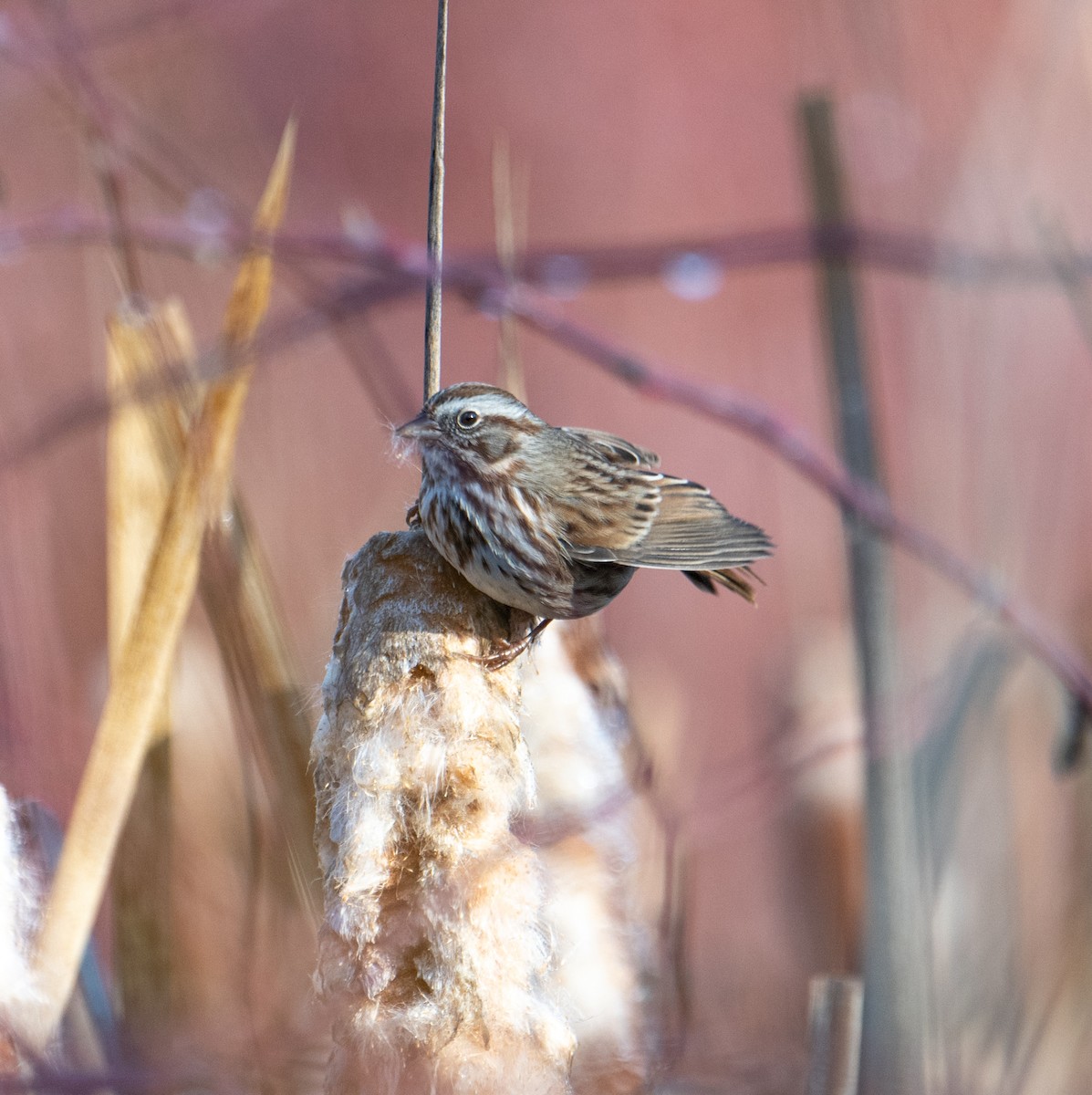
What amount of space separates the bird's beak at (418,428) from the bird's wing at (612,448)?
0.30 m

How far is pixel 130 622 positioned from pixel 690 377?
152 centimetres

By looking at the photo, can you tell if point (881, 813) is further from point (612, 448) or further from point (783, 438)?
point (612, 448)

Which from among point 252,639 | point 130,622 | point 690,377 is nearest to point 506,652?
point 252,639

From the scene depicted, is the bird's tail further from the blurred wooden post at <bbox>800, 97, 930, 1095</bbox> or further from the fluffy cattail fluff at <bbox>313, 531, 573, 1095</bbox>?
the fluffy cattail fluff at <bbox>313, 531, 573, 1095</bbox>

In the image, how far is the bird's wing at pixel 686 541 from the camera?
131 centimetres

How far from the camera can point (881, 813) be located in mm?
1109

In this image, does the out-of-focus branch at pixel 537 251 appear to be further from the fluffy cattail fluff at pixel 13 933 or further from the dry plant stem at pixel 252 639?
the fluffy cattail fluff at pixel 13 933

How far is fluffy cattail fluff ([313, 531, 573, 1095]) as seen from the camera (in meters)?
0.82

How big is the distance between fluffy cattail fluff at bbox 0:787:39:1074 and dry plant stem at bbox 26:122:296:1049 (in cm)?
2

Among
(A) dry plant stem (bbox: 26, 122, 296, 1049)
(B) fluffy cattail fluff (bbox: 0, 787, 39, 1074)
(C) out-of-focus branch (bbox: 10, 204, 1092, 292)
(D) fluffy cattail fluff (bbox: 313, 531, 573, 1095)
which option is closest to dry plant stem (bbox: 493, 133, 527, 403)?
(C) out-of-focus branch (bbox: 10, 204, 1092, 292)

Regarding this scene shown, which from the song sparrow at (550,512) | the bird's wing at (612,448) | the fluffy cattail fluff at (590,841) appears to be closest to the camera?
the song sparrow at (550,512)

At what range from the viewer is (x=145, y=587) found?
97 centimetres

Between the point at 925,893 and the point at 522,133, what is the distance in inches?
101

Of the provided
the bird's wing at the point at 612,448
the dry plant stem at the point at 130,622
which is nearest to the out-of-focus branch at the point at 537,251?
the dry plant stem at the point at 130,622
